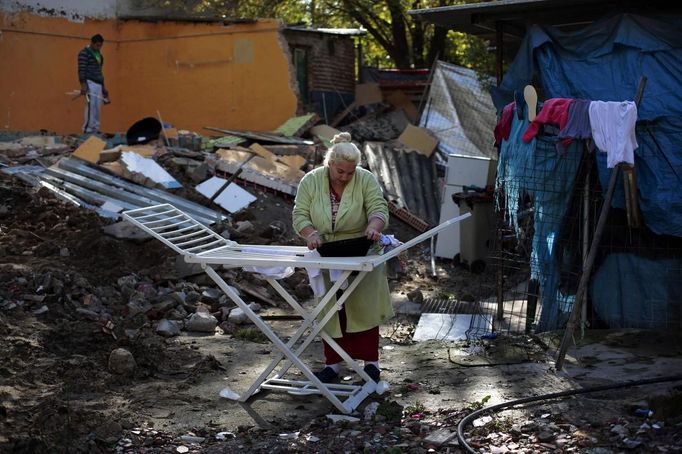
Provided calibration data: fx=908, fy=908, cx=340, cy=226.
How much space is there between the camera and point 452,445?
16.6 ft

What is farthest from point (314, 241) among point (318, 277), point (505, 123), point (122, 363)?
point (505, 123)

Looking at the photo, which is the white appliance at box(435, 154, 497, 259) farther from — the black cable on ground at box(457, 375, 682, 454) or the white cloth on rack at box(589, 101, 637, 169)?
the black cable on ground at box(457, 375, 682, 454)

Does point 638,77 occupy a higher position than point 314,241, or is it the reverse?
point 638,77

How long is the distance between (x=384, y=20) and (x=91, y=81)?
856 centimetres

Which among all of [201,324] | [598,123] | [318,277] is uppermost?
[598,123]

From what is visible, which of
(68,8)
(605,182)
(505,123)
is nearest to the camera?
(605,182)

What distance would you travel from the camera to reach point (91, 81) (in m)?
17.1

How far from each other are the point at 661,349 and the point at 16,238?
7.15 m

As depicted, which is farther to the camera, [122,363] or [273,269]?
[122,363]

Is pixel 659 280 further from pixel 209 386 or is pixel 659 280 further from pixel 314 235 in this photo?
pixel 209 386

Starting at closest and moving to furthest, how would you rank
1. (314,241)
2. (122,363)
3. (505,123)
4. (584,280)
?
(314,241)
(584,280)
(122,363)
(505,123)

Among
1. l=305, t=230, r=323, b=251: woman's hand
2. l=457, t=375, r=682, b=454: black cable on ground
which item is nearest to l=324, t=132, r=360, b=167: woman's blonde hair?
l=305, t=230, r=323, b=251: woman's hand

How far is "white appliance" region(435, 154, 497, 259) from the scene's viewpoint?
1255 centimetres

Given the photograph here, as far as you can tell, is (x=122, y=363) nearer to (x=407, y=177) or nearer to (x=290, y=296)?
(x=290, y=296)
